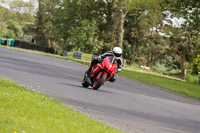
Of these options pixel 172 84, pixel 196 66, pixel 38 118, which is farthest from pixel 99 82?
pixel 196 66

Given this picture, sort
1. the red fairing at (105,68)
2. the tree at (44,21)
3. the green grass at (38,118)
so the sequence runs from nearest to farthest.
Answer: the green grass at (38,118)
the red fairing at (105,68)
the tree at (44,21)

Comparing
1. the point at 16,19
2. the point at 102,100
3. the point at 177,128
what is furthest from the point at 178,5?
the point at 16,19

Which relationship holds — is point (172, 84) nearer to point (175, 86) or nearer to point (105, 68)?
point (175, 86)

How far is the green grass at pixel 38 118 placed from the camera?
6.83m

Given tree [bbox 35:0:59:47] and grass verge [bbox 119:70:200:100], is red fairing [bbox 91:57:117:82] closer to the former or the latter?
grass verge [bbox 119:70:200:100]

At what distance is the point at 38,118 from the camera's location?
7.69 m

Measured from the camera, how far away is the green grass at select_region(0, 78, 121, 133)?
6832 millimetres

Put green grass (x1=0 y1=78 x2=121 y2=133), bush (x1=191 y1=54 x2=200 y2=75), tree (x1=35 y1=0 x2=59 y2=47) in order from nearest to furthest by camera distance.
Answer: green grass (x1=0 y1=78 x2=121 y2=133)
bush (x1=191 y1=54 x2=200 y2=75)
tree (x1=35 y1=0 x2=59 y2=47)

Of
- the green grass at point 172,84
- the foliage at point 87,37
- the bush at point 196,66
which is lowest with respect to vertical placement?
the green grass at point 172,84

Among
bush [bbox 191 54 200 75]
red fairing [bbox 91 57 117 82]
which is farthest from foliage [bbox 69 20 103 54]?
red fairing [bbox 91 57 117 82]

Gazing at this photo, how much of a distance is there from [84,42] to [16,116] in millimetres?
62125

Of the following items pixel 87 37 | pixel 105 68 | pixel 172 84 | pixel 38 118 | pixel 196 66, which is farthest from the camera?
pixel 87 37

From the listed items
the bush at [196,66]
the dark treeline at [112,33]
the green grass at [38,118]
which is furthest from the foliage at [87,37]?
the green grass at [38,118]

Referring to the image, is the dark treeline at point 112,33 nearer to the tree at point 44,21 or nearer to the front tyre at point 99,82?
the tree at point 44,21
